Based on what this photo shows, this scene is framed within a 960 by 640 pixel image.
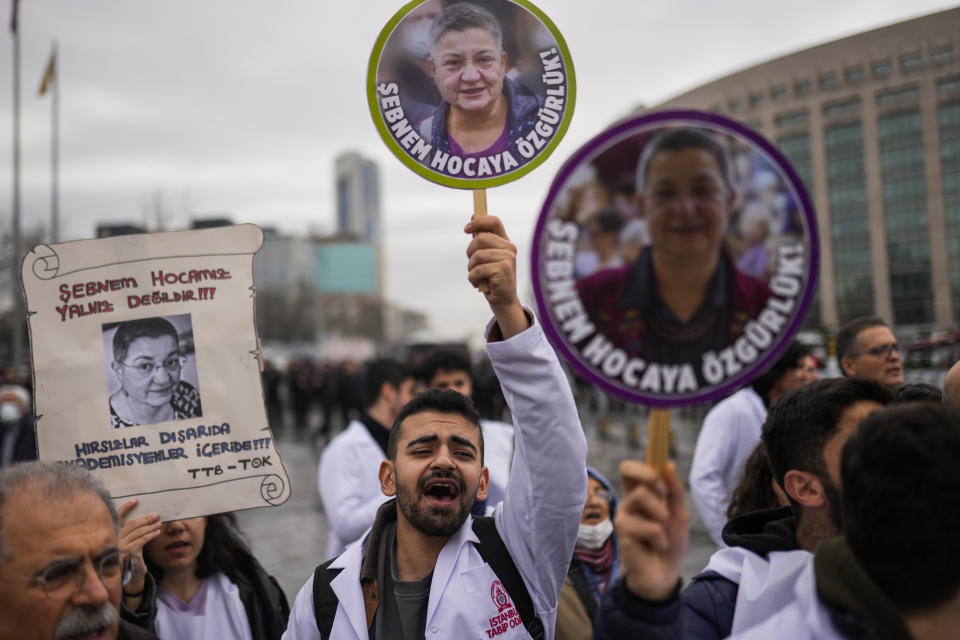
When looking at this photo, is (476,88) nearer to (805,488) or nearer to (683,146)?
(683,146)

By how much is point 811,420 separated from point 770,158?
2.92ft

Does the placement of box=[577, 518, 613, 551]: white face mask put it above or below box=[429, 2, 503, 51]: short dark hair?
below

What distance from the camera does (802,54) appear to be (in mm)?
4629

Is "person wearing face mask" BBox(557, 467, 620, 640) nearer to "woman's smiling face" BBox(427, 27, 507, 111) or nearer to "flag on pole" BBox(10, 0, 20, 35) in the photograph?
"woman's smiling face" BBox(427, 27, 507, 111)

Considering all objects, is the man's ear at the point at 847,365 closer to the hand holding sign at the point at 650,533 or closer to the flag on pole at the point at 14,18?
the hand holding sign at the point at 650,533

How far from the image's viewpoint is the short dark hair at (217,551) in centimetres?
279

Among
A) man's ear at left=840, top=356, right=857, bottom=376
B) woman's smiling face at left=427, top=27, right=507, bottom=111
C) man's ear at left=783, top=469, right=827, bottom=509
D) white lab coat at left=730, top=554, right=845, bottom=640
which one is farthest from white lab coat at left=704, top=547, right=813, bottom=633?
man's ear at left=840, top=356, right=857, bottom=376

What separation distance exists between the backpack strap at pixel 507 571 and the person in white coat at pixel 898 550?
0.95 m

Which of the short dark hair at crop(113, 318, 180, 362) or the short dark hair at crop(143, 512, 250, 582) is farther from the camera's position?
the short dark hair at crop(143, 512, 250, 582)

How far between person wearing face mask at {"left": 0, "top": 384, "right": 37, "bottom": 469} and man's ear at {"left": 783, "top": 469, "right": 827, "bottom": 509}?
4771 millimetres

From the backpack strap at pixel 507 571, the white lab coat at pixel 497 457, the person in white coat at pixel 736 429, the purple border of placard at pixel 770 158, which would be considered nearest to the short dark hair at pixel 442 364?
the white lab coat at pixel 497 457

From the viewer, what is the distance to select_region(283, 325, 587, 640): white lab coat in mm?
1938

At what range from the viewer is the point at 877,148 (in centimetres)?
3850

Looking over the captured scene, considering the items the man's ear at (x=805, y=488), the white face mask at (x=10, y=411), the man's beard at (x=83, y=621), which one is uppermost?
the man's ear at (x=805, y=488)
